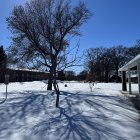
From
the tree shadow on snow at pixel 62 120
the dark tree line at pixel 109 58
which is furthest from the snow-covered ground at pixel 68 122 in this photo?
the dark tree line at pixel 109 58

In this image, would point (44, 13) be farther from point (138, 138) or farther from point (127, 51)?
point (127, 51)

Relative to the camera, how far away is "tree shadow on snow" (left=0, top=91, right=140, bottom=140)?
32.6 ft

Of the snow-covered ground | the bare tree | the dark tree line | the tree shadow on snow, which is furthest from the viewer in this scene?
the dark tree line

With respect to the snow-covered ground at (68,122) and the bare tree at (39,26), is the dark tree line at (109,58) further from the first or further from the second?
the snow-covered ground at (68,122)

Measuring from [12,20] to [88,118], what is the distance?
799 inches

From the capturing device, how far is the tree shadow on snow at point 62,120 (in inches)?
391

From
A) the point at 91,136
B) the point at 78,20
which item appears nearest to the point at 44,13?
the point at 78,20


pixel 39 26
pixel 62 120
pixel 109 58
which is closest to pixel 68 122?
pixel 62 120

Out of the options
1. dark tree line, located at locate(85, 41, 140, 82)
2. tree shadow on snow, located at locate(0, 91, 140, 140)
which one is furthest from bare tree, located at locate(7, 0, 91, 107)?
dark tree line, located at locate(85, 41, 140, 82)

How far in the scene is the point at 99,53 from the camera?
88.8 meters

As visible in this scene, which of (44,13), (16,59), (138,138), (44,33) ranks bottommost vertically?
(138,138)

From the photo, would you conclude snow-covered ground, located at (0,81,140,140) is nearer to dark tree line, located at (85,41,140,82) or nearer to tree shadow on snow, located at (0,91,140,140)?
tree shadow on snow, located at (0,91,140,140)

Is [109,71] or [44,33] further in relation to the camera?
[109,71]

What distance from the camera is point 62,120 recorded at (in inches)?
472
